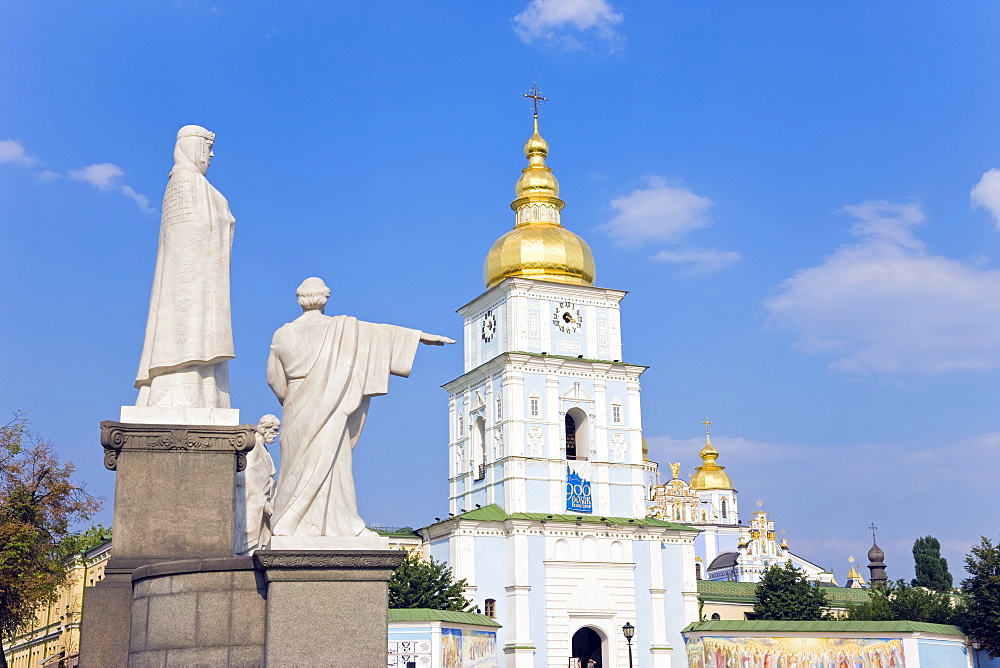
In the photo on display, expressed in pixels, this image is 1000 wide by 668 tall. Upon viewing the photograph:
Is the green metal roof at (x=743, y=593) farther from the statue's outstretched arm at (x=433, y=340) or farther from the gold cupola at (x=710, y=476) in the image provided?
the statue's outstretched arm at (x=433, y=340)

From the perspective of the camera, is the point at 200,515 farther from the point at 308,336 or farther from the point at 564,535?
the point at 564,535

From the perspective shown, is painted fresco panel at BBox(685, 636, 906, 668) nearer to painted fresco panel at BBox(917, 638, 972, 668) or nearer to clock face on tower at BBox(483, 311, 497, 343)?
painted fresco panel at BBox(917, 638, 972, 668)

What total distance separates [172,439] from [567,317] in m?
47.9

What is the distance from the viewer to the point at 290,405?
8734 mm

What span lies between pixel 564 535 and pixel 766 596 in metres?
14.3

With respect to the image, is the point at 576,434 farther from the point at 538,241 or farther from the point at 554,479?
the point at 538,241

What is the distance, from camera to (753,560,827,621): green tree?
6000 centimetres

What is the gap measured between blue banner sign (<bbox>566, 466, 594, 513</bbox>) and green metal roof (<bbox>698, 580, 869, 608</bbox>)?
12961 millimetres

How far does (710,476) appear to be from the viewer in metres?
99.1

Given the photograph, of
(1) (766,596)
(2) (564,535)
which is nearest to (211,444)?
(2) (564,535)

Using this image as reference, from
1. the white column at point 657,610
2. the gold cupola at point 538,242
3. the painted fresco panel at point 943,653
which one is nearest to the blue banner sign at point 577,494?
the white column at point 657,610

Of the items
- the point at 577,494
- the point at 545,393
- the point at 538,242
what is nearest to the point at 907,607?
the point at 577,494

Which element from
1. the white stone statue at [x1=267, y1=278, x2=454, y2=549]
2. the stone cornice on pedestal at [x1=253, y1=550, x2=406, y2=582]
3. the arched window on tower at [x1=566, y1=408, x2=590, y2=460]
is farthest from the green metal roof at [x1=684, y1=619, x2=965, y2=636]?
the stone cornice on pedestal at [x1=253, y1=550, x2=406, y2=582]

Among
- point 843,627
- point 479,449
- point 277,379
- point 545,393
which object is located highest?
point 545,393
